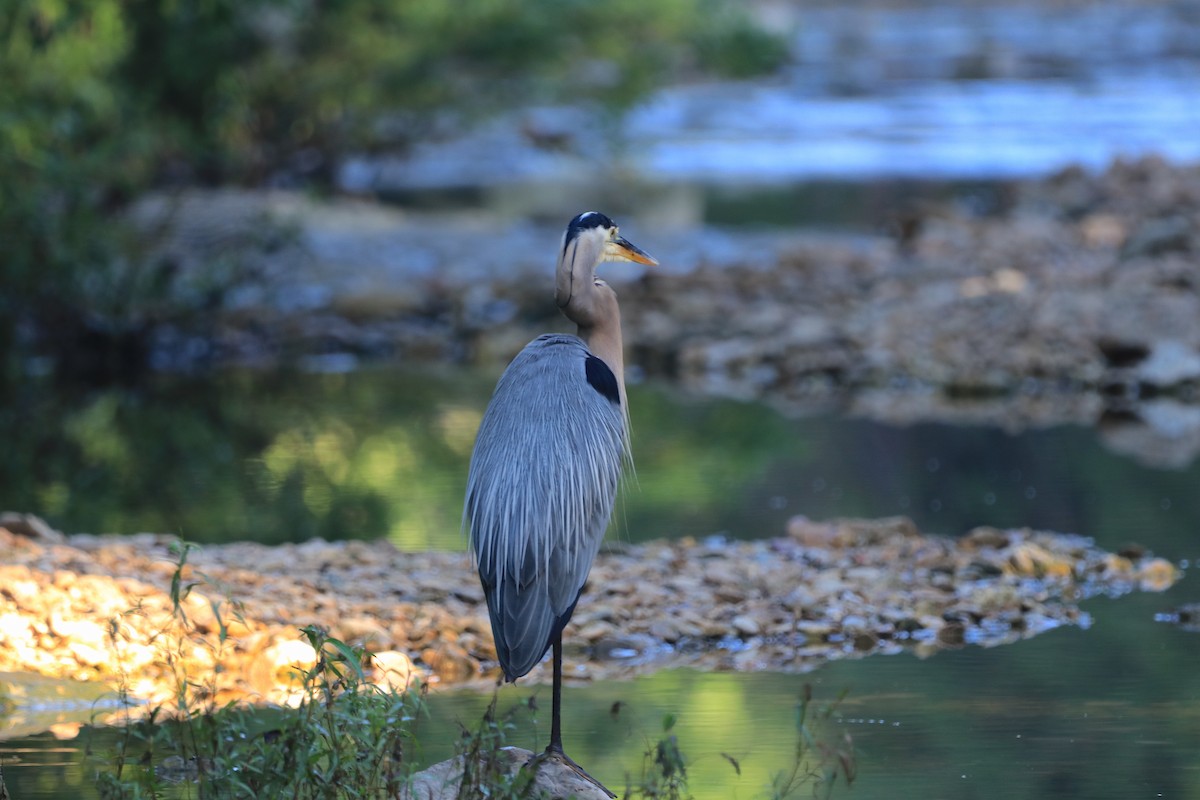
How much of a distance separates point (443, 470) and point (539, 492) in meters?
5.08

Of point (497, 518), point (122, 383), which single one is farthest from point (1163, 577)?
point (122, 383)

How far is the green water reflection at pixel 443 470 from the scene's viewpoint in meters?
8.66

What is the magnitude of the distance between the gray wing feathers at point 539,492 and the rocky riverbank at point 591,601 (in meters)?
0.87

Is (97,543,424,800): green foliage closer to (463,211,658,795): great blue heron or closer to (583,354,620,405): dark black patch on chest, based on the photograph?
(463,211,658,795): great blue heron

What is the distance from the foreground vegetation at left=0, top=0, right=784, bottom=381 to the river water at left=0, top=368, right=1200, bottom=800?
3.24 feet

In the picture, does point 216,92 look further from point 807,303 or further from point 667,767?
point 667,767

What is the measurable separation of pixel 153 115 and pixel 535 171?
1106cm

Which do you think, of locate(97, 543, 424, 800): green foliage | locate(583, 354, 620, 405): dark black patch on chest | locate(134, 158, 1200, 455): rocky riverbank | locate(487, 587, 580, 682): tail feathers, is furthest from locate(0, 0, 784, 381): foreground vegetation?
locate(97, 543, 424, 800): green foliage

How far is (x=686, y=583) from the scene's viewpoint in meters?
7.01

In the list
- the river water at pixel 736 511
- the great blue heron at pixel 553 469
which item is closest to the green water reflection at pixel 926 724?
the river water at pixel 736 511

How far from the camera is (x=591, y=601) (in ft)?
22.5

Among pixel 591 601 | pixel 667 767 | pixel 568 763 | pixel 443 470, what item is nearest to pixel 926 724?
pixel 568 763

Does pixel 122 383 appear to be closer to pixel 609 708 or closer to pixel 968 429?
pixel 968 429

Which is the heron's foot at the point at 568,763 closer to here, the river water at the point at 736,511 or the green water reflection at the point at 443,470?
the river water at the point at 736,511
